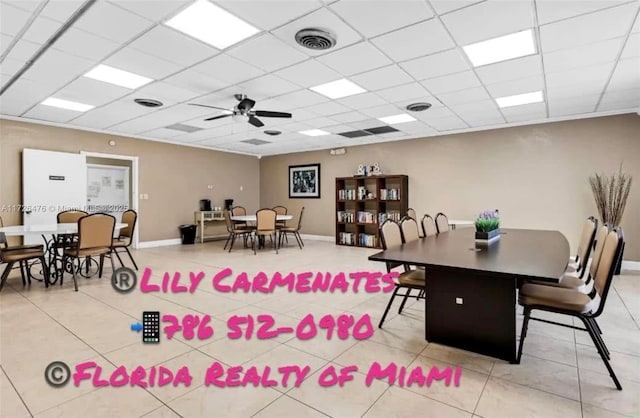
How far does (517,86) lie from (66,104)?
6357 millimetres

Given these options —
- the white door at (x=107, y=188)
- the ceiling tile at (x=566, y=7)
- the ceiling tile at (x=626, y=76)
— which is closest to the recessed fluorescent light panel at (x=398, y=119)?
the ceiling tile at (x=626, y=76)

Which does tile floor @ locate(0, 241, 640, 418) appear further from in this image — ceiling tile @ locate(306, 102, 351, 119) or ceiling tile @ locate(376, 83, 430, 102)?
ceiling tile @ locate(306, 102, 351, 119)

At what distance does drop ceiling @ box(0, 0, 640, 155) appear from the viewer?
8.34ft

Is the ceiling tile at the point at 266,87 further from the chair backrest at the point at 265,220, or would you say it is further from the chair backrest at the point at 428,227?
the chair backrest at the point at 265,220

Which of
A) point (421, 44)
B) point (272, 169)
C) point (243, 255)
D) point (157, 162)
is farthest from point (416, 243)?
point (272, 169)

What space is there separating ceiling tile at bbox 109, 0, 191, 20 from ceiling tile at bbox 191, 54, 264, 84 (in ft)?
2.50

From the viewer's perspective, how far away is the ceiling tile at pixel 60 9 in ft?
7.97

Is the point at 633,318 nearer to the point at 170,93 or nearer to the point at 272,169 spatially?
the point at 170,93

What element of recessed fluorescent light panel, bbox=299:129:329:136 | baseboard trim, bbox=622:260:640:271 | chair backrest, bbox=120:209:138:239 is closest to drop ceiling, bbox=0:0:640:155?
recessed fluorescent light panel, bbox=299:129:329:136

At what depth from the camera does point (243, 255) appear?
633cm

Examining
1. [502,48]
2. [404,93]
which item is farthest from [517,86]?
[404,93]

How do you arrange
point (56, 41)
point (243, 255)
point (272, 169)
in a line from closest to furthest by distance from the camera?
point (56, 41) < point (243, 255) < point (272, 169)

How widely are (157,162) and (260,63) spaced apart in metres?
5.31

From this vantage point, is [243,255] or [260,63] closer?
[260,63]
